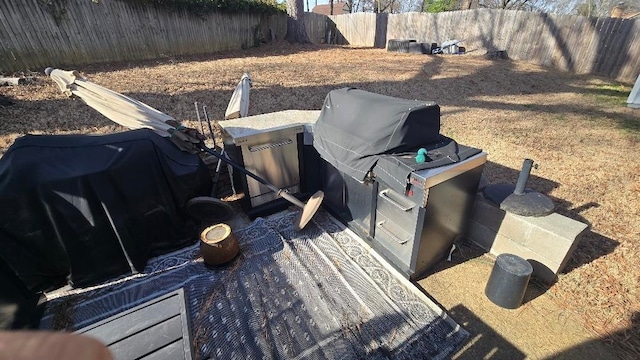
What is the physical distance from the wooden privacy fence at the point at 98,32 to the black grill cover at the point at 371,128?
33.3 ft

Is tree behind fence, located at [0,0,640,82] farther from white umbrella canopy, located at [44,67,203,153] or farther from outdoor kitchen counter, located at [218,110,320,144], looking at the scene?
outdoor kitchen counter, located at [218,110,320,144]

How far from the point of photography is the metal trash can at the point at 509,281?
2.73m

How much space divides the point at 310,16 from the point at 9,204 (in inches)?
741

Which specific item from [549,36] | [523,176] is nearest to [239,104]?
[523,176]

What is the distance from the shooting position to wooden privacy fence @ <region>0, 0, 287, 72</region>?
782 centimetres

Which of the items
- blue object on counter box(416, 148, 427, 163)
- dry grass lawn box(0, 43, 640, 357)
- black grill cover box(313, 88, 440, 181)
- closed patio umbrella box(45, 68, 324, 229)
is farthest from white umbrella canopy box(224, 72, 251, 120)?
blue object on counter box(416, 148, 427, 163)

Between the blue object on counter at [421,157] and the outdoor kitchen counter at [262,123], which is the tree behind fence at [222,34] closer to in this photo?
the outdoor kitchen counter at [262,123]

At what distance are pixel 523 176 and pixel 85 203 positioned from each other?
467cm

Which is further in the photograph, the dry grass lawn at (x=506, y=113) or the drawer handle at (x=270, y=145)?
the drawer handle at (x=270, y=145)

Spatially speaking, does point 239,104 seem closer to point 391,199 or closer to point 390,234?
point 391,199

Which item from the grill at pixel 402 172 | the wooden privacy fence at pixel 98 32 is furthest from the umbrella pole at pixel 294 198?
the wooden privacy fence at pixel 98 32

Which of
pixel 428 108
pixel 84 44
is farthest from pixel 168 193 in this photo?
pixel 84 44

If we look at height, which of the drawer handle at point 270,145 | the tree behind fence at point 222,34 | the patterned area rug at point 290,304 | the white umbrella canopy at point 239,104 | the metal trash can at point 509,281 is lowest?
the patterned area rug at point 290,304

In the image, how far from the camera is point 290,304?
2939 millimetres
